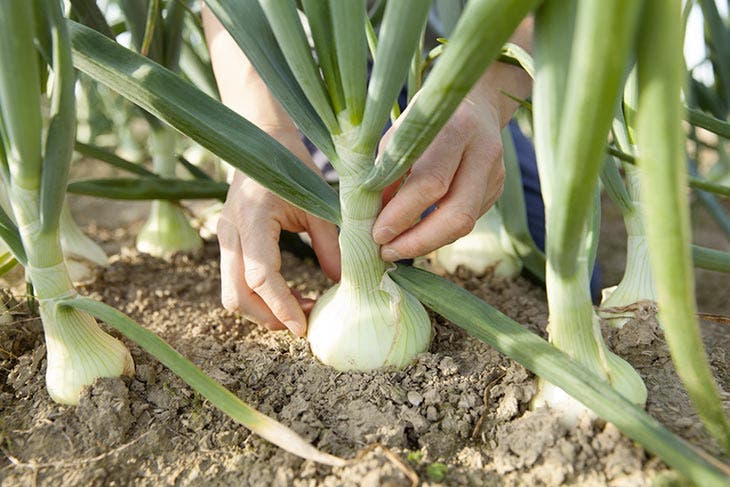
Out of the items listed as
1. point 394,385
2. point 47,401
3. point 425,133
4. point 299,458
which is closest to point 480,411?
point 394,385

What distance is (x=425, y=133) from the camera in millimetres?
630

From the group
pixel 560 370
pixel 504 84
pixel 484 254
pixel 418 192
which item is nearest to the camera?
pixel 560 370

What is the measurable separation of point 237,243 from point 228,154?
210mm

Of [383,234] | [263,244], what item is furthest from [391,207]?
[263,244]

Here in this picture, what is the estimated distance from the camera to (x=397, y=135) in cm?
65

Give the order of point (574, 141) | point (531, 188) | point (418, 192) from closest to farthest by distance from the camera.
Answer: point (574, 141) → point (418, 192) → point (531, 188)

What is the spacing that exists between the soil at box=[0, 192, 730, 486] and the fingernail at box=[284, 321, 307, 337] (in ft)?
0.07

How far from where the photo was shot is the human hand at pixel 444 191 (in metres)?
0.76

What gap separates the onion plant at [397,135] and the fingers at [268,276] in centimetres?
4

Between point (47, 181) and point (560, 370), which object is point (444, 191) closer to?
point (560, 370)

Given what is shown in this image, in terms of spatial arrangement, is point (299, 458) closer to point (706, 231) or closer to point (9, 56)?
point (9, 56)

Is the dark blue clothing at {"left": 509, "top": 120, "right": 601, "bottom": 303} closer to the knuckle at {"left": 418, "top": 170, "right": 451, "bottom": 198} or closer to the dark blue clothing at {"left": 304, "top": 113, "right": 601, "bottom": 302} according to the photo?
the dark blue clothing at {"left": 304, "top": 113, "right": 601, "bottom": 302}

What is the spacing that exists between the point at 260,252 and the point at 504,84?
1.46 ft

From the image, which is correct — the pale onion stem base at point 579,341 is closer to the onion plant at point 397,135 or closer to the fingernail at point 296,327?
A: the onion plant at point 397,135
